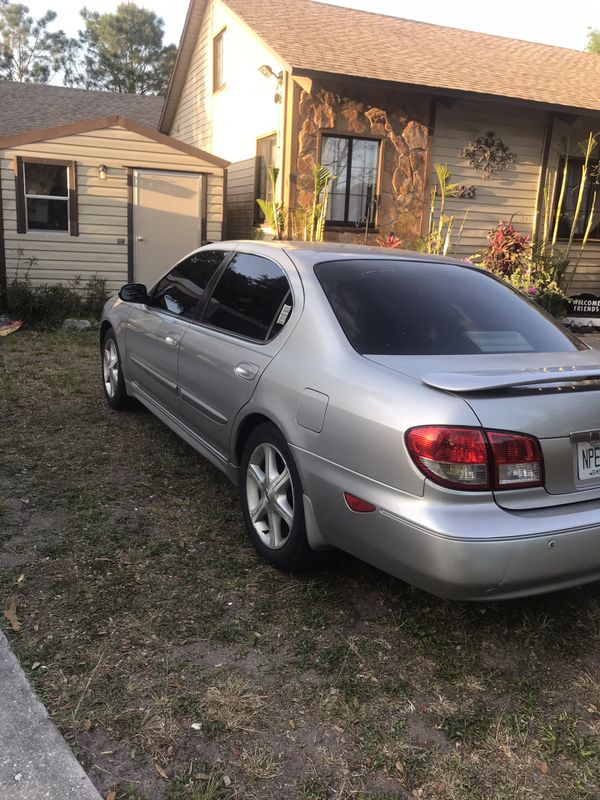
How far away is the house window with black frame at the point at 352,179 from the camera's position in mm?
11555

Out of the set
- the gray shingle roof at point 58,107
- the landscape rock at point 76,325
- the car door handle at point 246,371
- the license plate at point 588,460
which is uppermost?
the gray shingle roof at point 58,107

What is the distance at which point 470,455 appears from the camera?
7.87 ft

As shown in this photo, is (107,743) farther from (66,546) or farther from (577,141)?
(577,141)

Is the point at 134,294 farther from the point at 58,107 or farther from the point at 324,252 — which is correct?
the point at 58,107

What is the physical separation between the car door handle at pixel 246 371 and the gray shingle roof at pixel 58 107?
15026 mm

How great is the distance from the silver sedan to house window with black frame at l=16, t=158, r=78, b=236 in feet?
26.9

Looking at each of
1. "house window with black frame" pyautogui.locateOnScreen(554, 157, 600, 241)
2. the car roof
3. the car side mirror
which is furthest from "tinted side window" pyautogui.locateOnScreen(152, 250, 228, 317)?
"house window with black frame" pyautogui.locateOnScreen(554, 157, 600, 241)

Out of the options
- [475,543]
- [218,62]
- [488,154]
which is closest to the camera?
[475,543]

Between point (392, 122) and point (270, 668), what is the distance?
10.7 meters

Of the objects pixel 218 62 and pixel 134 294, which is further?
pixel 218 62

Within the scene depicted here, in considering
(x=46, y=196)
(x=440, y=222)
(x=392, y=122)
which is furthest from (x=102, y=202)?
(x=440, y=222)

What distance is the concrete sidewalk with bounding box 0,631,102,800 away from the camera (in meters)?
2.00

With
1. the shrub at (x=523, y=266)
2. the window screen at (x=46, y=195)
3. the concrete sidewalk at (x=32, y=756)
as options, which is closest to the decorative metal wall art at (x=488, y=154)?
the shrub at (x=523, y=266)

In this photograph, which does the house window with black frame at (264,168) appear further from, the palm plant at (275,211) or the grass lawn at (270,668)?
the grass lawn at (270,668)
